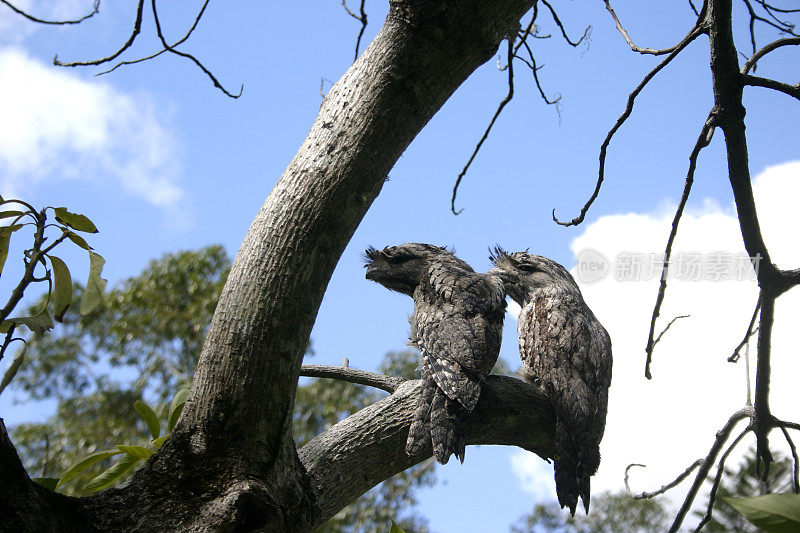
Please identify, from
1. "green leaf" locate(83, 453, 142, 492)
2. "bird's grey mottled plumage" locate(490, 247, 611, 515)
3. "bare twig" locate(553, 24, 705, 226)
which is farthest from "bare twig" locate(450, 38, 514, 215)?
"green leaf" locate(83, 453, 142, 492)

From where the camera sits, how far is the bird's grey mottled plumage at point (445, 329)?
2547 millimetres

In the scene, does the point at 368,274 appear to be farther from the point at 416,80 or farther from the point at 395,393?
the point at 416,80

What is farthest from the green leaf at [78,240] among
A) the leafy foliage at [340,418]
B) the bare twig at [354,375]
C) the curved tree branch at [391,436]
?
the leafy foliage at [340,418]

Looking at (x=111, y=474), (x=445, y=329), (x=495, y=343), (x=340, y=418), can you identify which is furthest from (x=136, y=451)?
(x=340, y=418)

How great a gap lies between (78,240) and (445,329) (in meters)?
1.73

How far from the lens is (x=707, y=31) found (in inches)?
92.0

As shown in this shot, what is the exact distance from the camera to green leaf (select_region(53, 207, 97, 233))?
1643 millimetres

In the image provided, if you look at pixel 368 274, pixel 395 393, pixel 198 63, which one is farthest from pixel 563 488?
pixel 198 63

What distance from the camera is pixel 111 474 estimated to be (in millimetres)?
2109

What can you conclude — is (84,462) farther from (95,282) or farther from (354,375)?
(354,375)

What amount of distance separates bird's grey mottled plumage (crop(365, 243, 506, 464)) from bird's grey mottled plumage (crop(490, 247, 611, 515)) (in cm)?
36

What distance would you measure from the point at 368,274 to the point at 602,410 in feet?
4.85

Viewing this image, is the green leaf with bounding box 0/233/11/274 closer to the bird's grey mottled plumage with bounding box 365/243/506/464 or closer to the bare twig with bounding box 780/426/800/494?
the bird's grey mottled plumage with bounding box 365/243/506/464

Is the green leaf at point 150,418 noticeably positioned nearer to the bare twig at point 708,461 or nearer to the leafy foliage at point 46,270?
the leafy foliage at point 46,270
